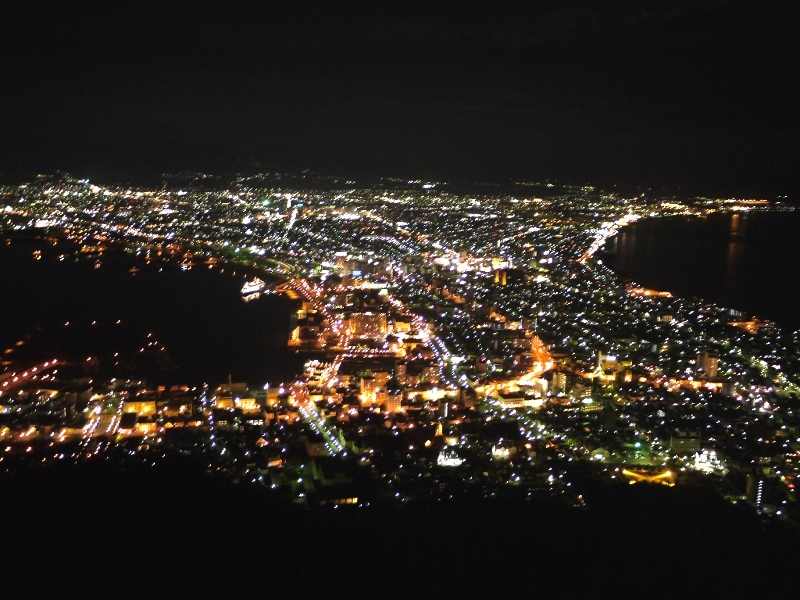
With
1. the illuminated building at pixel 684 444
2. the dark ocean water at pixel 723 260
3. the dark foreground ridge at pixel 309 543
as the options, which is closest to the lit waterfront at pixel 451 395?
the illuminated building at pixel 684 444

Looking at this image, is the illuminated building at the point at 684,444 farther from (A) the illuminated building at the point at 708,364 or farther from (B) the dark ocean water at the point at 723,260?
(B) the dark ocean water at the point at 723,260

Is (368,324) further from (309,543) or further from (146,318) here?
(309,543)

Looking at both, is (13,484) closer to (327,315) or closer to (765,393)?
(765,393)

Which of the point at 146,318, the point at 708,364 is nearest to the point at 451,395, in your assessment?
the point at 708,364

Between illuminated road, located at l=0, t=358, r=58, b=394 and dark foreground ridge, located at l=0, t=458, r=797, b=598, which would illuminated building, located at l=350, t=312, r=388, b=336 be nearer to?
illuminated road, located at l=0, t=358, r=58, b=394

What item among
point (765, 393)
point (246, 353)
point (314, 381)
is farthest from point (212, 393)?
point (765, 393)

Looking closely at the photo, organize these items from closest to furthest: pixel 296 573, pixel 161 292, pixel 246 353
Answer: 1. pixel 296 573
2. pixel 246 353
3. pixel 161 292
